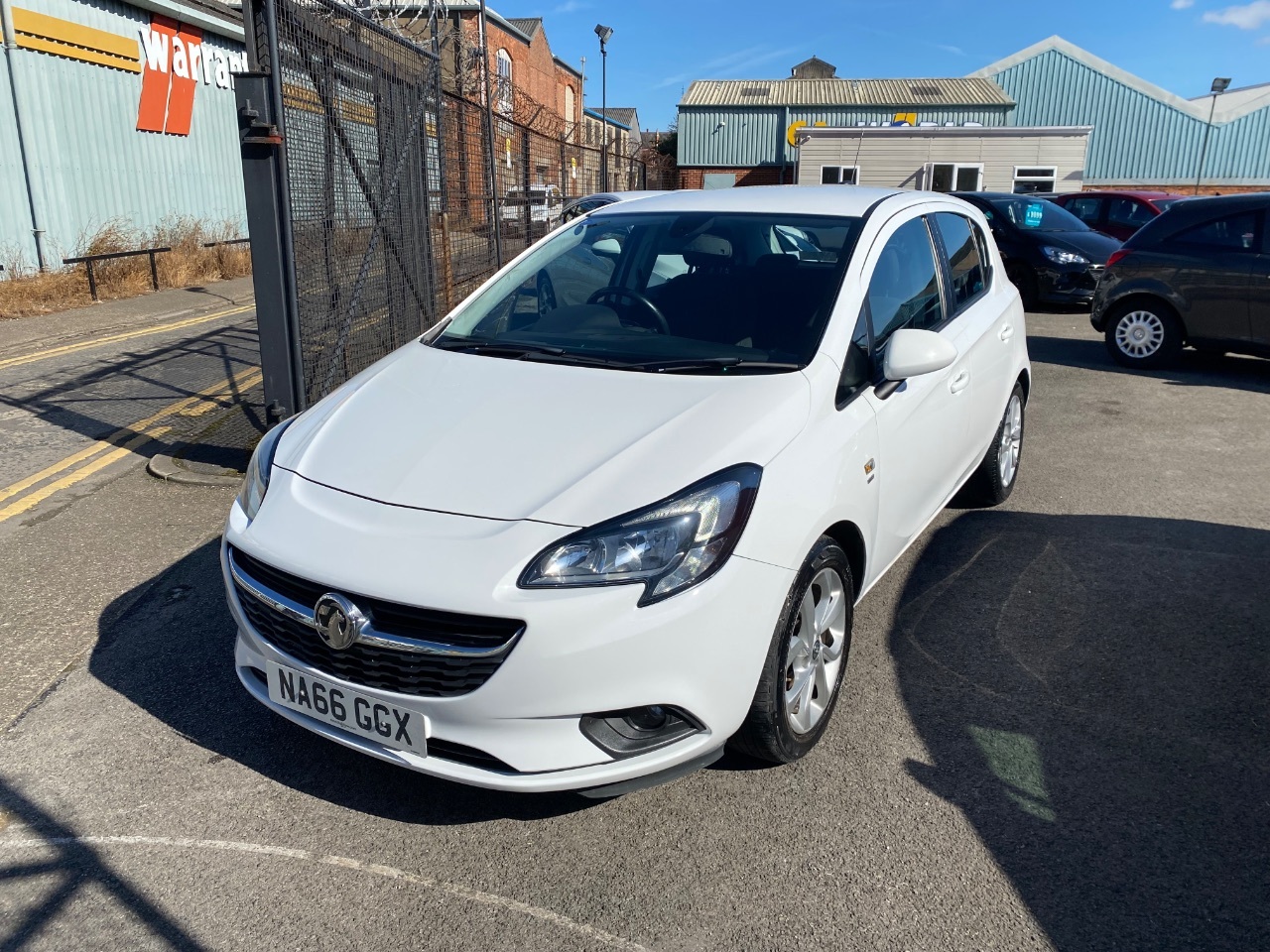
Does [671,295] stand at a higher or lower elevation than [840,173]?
lower

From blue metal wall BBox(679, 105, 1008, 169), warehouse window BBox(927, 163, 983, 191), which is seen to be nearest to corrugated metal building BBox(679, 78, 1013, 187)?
blue metal wall BBox(679, 105, 1008, 169)

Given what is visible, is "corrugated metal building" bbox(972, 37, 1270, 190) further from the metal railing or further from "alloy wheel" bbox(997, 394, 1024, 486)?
"alloy wheel" bbox(997, 394, 1024, 486)

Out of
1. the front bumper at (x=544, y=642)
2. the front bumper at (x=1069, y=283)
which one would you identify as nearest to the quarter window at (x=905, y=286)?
the front bumper at (x=544, y=642)

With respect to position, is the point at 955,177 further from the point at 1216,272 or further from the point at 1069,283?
the point at 1216,272

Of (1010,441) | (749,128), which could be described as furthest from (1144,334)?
(749,128)

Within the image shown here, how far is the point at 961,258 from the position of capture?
477 cm

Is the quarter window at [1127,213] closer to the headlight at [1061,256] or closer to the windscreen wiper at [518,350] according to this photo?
the headlight at [1061,256]

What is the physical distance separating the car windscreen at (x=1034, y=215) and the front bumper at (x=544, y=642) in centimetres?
1202

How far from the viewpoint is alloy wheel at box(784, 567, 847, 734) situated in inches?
116

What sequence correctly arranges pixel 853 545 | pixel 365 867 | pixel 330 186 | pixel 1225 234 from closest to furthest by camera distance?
pixel 365 867, pixel 853 545, pixel 330 186, pixel 1225 234

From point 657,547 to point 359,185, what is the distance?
482cm

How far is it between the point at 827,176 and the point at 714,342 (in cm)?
3195

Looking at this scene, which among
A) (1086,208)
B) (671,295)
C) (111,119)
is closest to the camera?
(671,295)

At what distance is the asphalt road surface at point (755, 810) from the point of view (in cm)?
244
